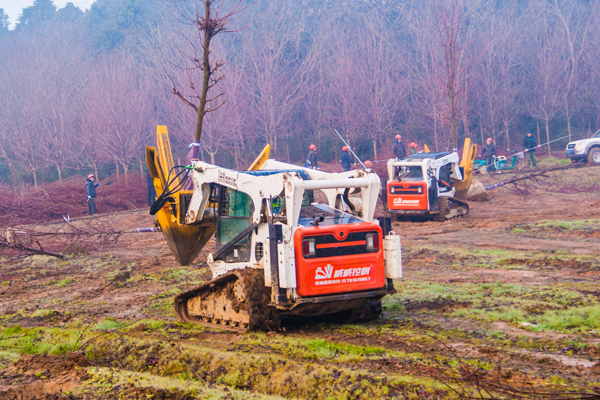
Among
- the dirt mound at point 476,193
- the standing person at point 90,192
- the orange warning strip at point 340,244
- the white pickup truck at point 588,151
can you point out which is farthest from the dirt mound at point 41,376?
the white pickup truck at point 588,151

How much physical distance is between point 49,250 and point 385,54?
3308 centimetres

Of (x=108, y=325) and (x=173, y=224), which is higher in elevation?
(x=173, y=224)

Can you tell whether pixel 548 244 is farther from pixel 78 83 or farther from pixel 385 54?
pixel 78 83

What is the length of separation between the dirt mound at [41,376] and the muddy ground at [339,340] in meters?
0.02

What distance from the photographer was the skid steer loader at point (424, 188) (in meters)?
18.5

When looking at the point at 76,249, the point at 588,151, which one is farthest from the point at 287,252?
the point at 588,151

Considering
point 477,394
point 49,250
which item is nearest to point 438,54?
point 49,250

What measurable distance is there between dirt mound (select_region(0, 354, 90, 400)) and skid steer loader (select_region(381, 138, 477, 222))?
524 inches

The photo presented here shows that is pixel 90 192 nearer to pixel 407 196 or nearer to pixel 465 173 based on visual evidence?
pixel 407 196

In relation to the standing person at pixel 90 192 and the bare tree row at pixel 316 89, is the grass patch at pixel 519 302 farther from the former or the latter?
the bare tree row at pixel 316 89

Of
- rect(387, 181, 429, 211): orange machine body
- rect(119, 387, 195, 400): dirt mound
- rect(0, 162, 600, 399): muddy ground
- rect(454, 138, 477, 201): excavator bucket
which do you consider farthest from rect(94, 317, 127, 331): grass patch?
rect(454, 138, 477, 201): excavator bucket

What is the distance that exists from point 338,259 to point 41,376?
3413mm

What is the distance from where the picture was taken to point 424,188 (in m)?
18.4

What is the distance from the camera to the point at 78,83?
44.4 meters
